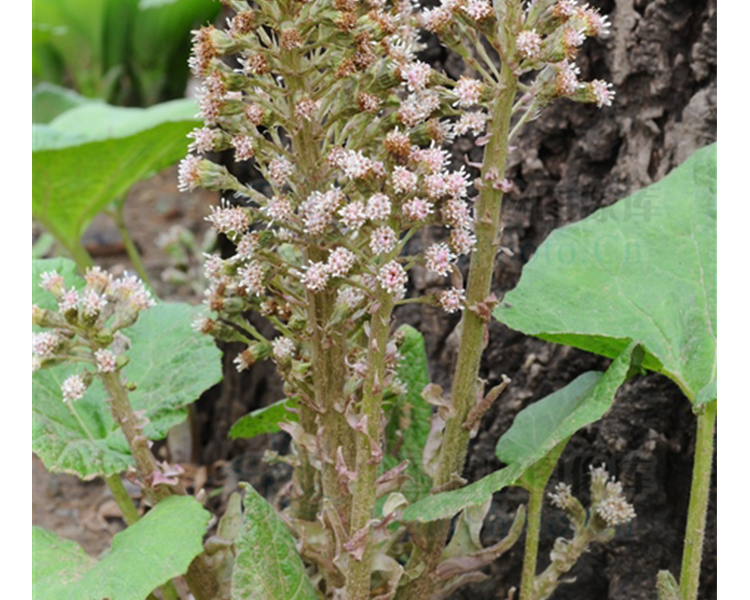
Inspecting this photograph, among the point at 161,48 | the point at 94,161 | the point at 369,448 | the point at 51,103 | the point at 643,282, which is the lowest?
the point at 369,448

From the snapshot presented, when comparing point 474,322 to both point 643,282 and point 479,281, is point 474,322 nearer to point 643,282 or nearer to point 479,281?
point 479,281

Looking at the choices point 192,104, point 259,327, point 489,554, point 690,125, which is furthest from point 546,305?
point 192,104

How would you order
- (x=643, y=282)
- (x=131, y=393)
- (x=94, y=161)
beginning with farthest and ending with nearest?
(x=94, y=161), (x=131, y=393), (x=643, y=282)

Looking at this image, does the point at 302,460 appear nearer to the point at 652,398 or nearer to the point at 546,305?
the point at 546,305

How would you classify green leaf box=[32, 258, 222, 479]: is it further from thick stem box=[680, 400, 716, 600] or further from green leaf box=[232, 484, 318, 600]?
thick stem box=[680, 400, 716, 600]

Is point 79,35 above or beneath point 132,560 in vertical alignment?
above

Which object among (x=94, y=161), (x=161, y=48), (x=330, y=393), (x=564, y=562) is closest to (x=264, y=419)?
(x=330, y=393)

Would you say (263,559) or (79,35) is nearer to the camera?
(263,559)
